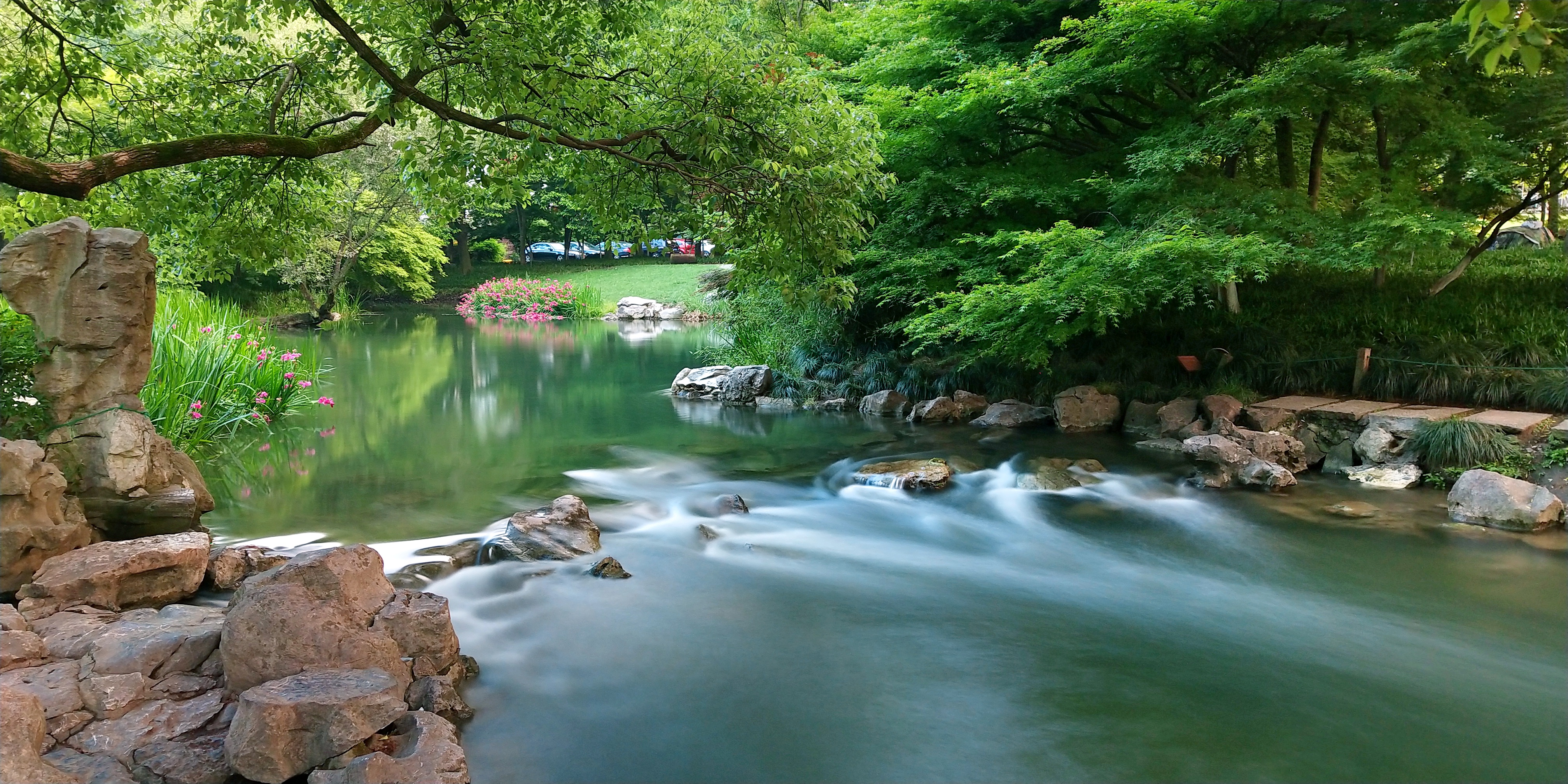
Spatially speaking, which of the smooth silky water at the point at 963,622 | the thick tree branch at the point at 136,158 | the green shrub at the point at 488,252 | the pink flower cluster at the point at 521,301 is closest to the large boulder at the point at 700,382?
the smooth silky water at the point at 963,622

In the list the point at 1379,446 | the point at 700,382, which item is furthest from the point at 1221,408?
the point at 700,382

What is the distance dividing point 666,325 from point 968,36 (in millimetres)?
21228

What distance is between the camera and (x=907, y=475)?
33.2ft

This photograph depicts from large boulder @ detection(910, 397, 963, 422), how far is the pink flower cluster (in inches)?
970

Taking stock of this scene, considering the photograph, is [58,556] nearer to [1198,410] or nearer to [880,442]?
[880,442]

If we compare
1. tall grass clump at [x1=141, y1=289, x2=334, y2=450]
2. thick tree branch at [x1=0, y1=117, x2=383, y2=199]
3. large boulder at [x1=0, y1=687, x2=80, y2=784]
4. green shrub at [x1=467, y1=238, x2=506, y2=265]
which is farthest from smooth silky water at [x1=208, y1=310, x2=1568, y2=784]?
green shrub at [x1=467, y1=238, x2=506, y2=265]

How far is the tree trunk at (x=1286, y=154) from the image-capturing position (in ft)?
41.8

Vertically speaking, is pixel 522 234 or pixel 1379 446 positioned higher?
pixel 522 234

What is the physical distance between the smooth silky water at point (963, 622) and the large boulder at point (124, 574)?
4.77 ft

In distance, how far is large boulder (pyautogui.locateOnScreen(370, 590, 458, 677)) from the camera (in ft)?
15.6

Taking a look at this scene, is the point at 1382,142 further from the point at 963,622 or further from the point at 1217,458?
the point at 963,622

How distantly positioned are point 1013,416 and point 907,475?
150 inches

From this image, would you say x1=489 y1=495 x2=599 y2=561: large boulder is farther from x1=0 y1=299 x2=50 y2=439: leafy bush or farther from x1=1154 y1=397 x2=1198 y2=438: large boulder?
x1=1154 y1=397 x2=1198 y2=438: large boulder

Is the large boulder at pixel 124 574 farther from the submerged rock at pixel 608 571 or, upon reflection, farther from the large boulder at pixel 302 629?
the submerged rock at pixel 608 571
